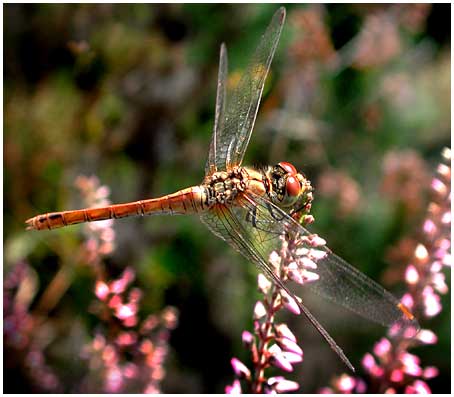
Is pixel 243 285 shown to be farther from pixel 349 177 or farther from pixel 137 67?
pixel 137 67

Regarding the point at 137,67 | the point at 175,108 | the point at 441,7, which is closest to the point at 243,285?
the point at 175,108

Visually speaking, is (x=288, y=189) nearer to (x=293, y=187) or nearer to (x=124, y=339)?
(x=293, y=187)

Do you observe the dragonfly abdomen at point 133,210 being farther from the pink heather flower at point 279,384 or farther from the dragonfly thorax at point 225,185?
the pink heather flower at point 279,384

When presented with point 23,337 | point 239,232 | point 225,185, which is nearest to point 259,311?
point 239,232

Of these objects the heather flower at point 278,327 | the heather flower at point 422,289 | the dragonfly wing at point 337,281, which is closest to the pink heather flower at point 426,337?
the heather flower at point 422,289

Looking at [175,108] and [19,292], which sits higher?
[175,108]
